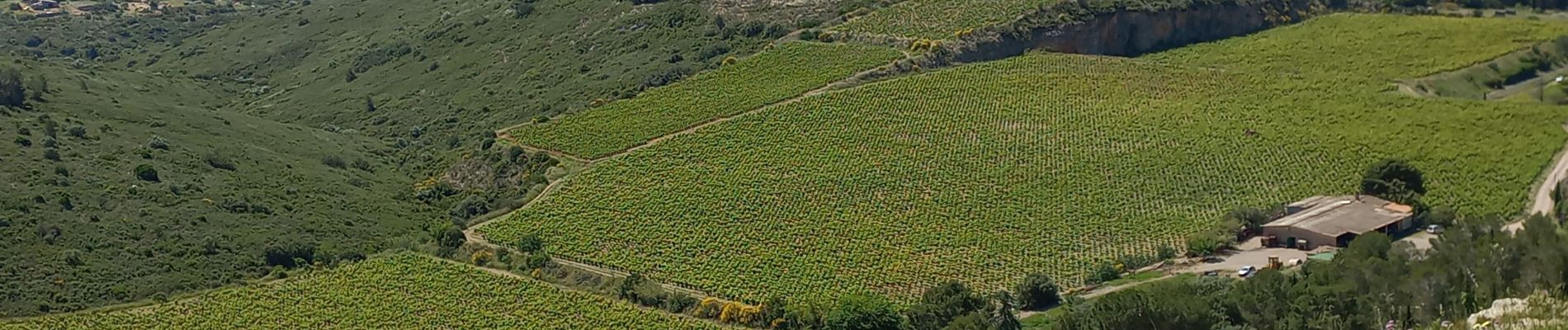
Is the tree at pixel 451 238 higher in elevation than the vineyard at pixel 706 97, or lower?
higher

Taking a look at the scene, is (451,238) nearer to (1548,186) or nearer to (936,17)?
(936,17)

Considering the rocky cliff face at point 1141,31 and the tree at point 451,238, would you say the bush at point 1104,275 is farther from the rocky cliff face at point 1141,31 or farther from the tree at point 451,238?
the rocky cliff face at point 1141,31

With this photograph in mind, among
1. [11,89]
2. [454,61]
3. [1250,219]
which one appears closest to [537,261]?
[1250,219]

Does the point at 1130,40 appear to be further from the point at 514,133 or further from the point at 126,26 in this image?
the point at 126,26

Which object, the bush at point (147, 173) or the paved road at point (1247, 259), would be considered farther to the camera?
the bush at point (147, 173)

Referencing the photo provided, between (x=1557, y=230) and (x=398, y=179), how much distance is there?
5751cm

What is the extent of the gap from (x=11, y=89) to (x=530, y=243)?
37.6 m

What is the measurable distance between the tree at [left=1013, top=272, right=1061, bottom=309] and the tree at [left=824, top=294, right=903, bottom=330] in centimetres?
490

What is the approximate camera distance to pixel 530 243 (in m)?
79.9

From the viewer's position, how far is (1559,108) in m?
92.1

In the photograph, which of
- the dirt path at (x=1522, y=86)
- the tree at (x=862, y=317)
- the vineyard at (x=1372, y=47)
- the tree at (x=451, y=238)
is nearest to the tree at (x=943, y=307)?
the tree at (x=862, y=317)

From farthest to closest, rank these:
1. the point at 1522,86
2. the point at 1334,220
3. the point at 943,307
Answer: the point at 1522,86 < the point at 1334,220 < the point at 943,307

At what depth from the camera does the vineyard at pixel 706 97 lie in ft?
309

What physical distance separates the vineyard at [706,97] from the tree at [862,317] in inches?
1036
